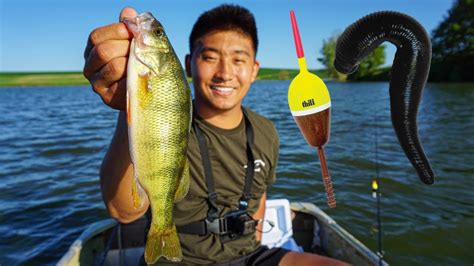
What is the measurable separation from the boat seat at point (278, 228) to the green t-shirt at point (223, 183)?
1.04m

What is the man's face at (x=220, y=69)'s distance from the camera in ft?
10.3

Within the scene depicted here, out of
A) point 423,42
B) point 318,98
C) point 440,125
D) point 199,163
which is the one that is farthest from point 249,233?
point 440,125

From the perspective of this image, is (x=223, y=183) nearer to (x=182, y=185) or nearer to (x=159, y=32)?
(x=182, y=185)

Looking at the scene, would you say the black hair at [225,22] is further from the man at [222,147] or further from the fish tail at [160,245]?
the fish tail at [160,245]

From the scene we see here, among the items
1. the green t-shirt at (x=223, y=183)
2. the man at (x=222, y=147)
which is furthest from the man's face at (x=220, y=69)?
the green t-shirt at (x=223, y=183)

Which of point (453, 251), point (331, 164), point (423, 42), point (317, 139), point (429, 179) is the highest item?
point (423, 42)

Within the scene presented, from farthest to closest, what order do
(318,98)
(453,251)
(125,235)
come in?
(453,251) < (125,235) < (318,98)

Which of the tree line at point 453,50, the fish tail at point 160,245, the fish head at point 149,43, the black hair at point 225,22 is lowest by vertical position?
the fish tail at point 160,245

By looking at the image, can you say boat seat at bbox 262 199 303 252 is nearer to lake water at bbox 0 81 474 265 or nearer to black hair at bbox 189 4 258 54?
lake water at bbox 0 81 474 265

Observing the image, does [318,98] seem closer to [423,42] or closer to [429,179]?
[423,42]

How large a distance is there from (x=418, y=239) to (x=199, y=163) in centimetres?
471

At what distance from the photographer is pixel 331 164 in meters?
10.2

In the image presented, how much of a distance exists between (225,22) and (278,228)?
106 inches

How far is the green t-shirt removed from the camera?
3.02m
